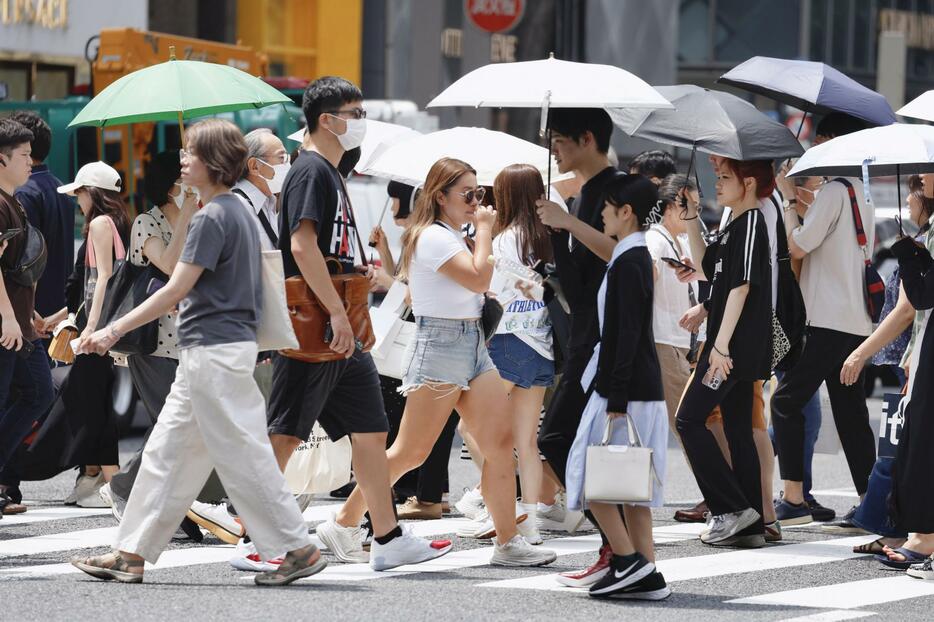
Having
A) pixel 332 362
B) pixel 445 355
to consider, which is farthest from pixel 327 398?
pixel 445 355

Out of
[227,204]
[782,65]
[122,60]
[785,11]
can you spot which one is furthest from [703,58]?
[227,204]

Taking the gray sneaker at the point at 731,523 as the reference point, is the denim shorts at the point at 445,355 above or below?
above

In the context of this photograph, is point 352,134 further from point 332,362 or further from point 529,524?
point 529,524

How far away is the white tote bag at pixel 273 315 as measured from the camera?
283 inches

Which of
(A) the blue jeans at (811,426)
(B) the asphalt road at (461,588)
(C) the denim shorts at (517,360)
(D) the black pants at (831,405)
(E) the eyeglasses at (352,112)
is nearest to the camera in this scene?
(B) the asphalt road at (461,588)

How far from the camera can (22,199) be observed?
9.95 meters

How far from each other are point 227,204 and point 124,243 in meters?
2.64

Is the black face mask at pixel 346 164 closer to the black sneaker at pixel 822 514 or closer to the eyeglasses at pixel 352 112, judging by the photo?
the eyeglasses at pixel 352 112

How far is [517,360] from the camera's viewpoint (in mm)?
8875

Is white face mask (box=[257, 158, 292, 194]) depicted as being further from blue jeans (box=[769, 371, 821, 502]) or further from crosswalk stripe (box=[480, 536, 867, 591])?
blue jeans (box=[769, 371, 821, 502])

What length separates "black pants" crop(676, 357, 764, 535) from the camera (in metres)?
8.56

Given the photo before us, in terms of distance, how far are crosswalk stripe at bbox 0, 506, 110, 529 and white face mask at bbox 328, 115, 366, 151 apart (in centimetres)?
289

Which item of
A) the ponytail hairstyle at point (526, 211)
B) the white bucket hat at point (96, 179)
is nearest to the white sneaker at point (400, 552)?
the ponytail hairstyle at point (526, 211)

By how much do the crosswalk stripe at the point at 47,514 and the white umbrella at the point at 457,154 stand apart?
7.76 feet
